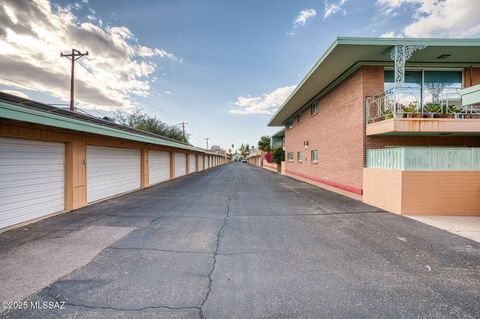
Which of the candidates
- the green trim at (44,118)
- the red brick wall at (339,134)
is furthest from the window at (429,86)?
the green trim at (44,118)

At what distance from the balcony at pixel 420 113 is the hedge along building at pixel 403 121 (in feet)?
0.11

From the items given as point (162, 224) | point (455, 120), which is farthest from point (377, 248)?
point (455, 120)

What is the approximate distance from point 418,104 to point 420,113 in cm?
87

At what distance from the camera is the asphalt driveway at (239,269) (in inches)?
105

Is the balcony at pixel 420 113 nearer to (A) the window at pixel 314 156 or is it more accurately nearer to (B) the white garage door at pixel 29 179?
(A) the window at pixel 314 156

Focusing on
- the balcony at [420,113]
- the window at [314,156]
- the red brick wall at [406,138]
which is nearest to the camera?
the balcony at [420,113]

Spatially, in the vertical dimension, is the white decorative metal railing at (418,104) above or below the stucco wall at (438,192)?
above

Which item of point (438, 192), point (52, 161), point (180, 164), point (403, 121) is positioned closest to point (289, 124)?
point (180, 164)

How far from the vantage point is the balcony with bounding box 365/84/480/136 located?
7449 millimetres

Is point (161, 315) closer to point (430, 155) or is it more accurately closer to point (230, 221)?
point (230, 221)

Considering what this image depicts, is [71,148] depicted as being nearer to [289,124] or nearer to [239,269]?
[239,269]

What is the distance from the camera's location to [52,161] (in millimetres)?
7016

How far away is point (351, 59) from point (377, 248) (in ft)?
25.9

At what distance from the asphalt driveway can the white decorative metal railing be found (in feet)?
14.3
